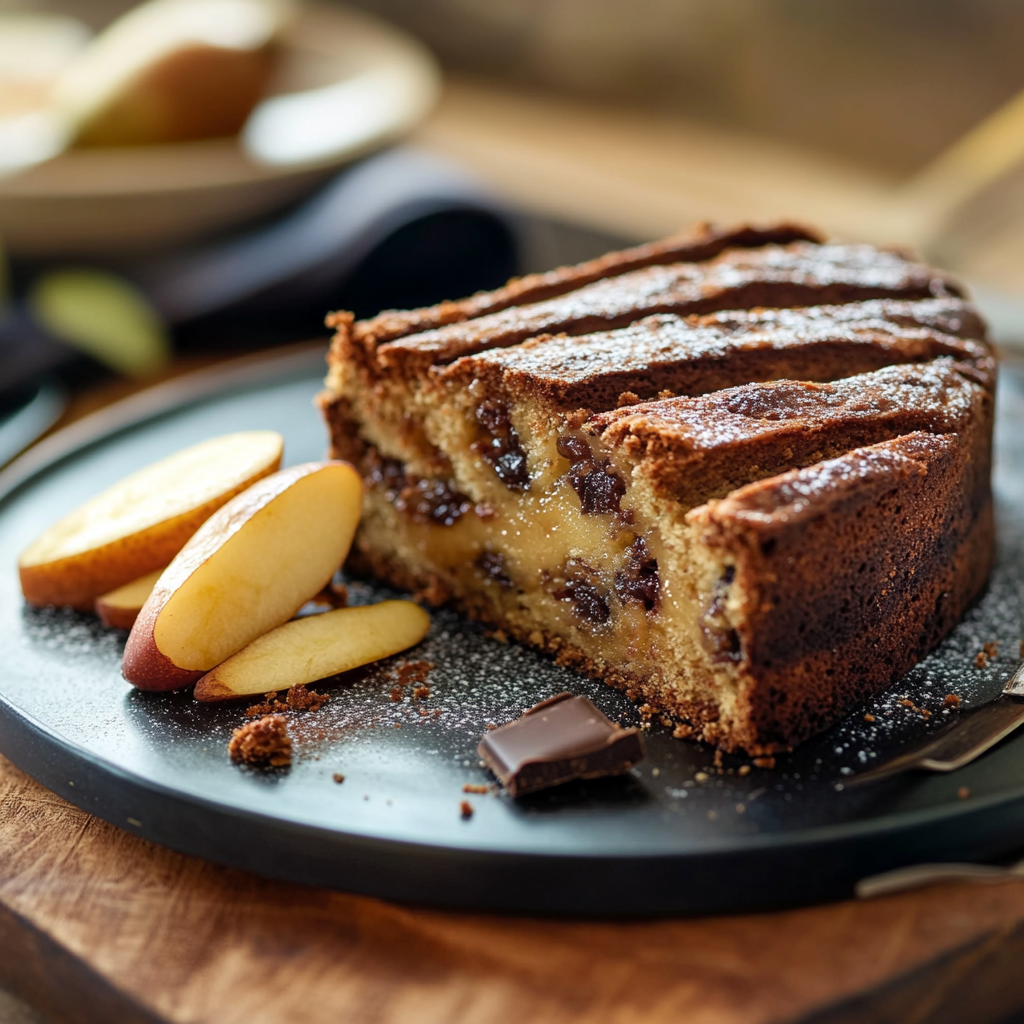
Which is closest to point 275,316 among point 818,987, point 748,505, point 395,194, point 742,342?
point 395,194

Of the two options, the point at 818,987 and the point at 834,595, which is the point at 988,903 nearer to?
the point at 818,987

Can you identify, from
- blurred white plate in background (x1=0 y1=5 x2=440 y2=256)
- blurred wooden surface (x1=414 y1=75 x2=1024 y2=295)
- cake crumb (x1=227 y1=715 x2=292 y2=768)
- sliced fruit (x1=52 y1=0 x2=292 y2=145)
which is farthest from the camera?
blurred wooden surface (x1=414 y1=75 x2=1024 y2=295)

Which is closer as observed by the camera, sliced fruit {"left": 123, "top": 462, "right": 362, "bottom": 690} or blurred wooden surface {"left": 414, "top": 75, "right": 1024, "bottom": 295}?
sliced fruit {"left": 123, "top": 462, "right": 362, "bottom": 690}

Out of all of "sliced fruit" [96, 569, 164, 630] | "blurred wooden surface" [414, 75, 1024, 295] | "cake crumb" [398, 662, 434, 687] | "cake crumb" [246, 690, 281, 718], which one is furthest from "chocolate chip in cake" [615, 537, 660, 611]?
"blurred wooden surface" [414, 75, 1024, 295]

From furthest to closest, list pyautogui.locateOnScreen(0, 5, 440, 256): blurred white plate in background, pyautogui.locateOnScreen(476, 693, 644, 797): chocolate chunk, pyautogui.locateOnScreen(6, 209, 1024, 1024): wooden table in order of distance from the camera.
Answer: pyautogui.locateOnScreen(0, 5, 440, 256): blurred white plate in background → pyautogui.locateOnScreen(476, 693, 644, 797): chocolate chunk → pyautogui.locateOnScreen(6, 209, 1024, 1024): wooden table

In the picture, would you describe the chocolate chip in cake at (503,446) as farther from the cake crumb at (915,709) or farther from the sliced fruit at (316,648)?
the cake crumb at (915,709)

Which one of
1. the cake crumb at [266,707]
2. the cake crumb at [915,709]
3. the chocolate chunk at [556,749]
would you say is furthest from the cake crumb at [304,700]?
the cake crumb at [915,709]

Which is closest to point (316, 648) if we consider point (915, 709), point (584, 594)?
point (584, 594)

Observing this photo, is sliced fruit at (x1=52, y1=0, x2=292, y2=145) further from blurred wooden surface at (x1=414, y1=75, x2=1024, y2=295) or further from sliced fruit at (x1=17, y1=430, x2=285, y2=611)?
sliced fruit at (x1=17, y1=430, x2=285, y2=611)
